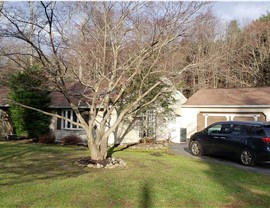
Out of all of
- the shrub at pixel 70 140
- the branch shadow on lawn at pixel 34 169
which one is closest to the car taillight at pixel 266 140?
the branch shadow on lawn at pixel 34 169

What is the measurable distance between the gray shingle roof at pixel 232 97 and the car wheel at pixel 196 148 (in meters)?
8.63

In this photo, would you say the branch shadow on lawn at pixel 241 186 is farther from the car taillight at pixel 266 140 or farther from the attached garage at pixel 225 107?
the attached garage at pixel 225 107

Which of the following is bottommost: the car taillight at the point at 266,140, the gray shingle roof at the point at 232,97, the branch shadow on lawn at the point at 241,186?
the branch shadow on lawn at the point at 241,186

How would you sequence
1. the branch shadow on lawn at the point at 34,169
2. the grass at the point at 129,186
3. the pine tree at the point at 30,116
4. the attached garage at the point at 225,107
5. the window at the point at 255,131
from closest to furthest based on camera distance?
the grass at the point at 129,186 → the branch shadow on lawn at the point at 34,169 → the window at the point at 255,131 → the pine tree at the point at 30,116 → the attached garage at the point at 225,107

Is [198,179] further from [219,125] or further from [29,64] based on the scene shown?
[29,64]

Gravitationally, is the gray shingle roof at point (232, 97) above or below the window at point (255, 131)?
above

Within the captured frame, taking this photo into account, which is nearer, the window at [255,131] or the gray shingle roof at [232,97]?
the window at [255,131]

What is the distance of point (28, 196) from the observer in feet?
22.9

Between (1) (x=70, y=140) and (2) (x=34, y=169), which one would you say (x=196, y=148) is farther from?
(2) (x=34, y=169)

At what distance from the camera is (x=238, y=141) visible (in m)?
13.9

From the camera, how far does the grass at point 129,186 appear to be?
6.95 metres

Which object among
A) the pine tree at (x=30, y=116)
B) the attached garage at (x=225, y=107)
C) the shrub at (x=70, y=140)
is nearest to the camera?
the shrub at (x=70, y=140)

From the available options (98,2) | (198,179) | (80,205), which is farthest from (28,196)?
(98,2)

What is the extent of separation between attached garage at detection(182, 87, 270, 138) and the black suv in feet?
26.8
